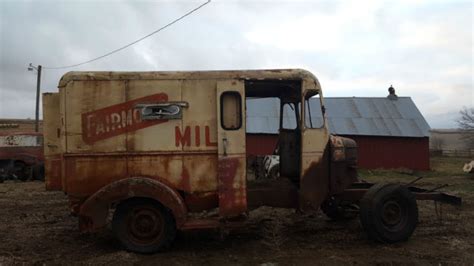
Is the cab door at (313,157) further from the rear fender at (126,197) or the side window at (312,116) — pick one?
the rear fender at (126,197)

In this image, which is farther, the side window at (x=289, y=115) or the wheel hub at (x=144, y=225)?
the side window at (x=289, y=115)

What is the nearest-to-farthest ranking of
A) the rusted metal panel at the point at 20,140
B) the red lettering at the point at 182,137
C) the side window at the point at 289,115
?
the red lettering at the point at 182,137 → the side window at the point at 289,115 → the rusted metal panel at the point at 20,140

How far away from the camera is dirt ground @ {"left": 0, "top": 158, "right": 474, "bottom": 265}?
6926mm

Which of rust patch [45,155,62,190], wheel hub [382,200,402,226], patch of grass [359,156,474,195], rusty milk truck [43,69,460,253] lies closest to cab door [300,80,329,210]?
rusty milk truck [43,69,460,253]

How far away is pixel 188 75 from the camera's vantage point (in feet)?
24.0

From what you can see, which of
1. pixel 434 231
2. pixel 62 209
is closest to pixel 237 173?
pixel 434 231

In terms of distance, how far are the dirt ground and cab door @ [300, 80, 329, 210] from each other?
31.3 inches

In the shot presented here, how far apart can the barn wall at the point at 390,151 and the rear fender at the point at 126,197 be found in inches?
777

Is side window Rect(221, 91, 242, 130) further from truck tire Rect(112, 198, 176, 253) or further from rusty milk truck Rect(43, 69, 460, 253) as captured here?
truck tire Rect(112, 198, 176, 253)

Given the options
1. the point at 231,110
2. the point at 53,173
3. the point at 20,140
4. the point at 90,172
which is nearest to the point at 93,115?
the point at 90,172

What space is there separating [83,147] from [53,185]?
0.82 metres

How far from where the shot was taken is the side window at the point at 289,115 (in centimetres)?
877

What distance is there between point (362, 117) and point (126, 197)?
23.3 meters

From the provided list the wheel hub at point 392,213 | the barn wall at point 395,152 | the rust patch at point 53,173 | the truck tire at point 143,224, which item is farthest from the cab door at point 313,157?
the barn wall at point 395,152
